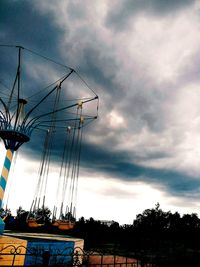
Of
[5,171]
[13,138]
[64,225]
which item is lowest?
[64,225]

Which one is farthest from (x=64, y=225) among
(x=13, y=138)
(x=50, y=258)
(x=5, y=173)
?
(x=13, y=138)

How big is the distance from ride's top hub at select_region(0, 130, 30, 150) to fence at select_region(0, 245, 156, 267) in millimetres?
5833

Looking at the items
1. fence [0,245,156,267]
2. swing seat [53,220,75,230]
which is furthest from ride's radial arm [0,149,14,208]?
swing seat [53,220,75,230]

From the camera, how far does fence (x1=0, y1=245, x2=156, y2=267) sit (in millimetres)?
4984

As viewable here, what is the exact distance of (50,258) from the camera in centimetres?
1595

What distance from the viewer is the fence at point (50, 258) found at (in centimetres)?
498

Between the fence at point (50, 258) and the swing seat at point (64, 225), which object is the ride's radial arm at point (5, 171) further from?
the swing seat at point (64, 225)

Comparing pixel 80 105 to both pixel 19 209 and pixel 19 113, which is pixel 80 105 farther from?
pixel 19 209

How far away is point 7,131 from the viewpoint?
1509 cm

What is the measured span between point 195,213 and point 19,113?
11546 cm

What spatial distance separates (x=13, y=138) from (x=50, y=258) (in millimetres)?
8208

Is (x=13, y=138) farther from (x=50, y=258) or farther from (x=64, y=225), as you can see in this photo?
(x=50, y=258)

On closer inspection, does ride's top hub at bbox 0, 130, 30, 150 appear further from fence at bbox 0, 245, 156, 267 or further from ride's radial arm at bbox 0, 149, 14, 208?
fence at bbox 0, 245, 156, 267

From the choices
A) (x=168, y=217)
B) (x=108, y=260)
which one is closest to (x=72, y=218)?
(x=108, y=260)
